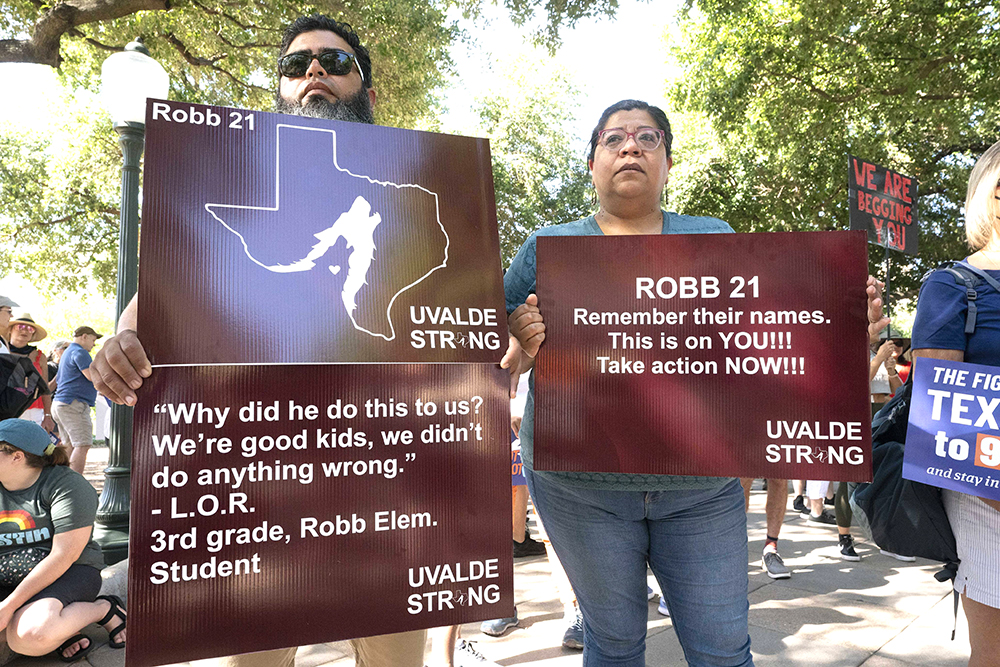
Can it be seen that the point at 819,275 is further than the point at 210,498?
Yes

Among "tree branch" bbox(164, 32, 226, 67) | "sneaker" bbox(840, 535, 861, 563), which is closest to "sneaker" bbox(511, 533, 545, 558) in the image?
"sneaker" bbox(840, 535, 861, 563)

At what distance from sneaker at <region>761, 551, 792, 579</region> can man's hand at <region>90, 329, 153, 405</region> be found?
4557mm

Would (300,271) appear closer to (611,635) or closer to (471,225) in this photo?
(471,225)

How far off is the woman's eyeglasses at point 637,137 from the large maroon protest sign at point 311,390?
52 cm

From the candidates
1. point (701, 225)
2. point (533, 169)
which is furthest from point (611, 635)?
point (533, 169)

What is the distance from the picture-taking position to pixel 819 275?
6.16ft

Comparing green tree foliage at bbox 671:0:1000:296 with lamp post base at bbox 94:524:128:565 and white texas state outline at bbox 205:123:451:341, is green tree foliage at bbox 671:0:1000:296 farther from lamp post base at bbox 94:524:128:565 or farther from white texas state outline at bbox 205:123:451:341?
lamp post base at bbox 94:524:128:565

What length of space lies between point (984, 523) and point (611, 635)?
1103mm

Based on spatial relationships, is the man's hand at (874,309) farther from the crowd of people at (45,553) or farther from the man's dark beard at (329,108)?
the crowd of people at (45,553)

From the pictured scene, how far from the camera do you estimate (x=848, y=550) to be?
17.7 ft

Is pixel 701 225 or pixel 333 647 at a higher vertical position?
pixel 701 225

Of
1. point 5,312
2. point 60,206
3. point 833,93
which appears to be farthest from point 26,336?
point 60,206

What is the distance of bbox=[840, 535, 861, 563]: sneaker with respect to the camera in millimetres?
5332

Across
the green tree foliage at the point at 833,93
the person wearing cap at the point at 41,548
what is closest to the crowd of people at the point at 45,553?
the person wearing cap at the point at 41,548
